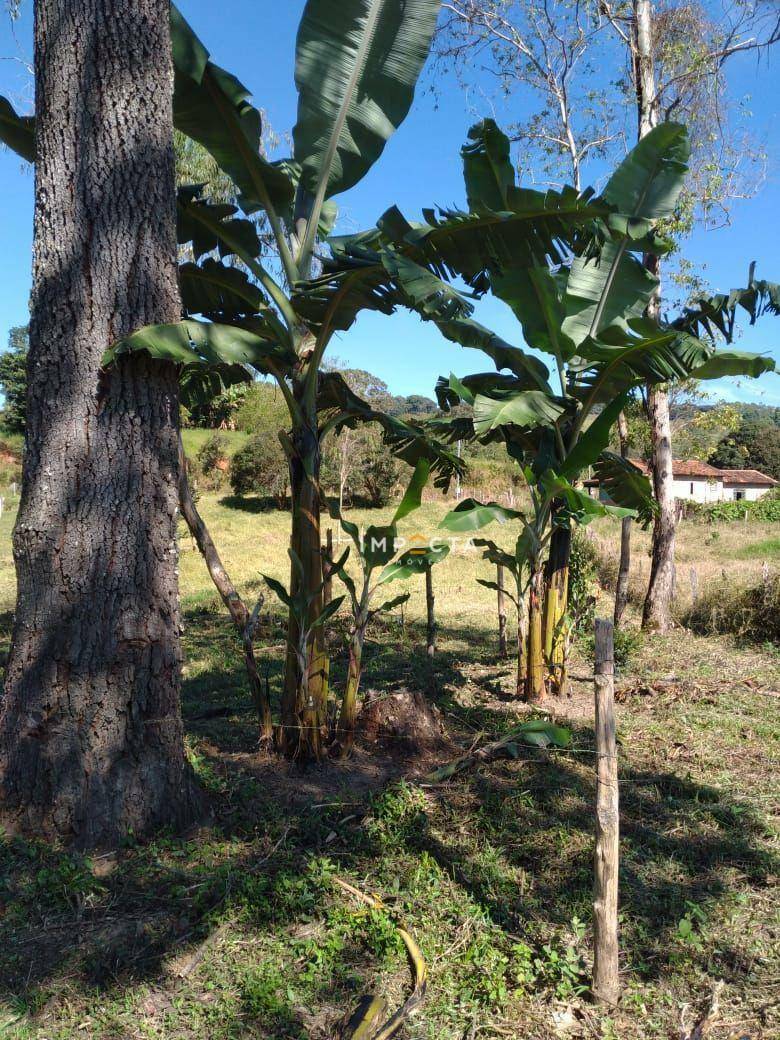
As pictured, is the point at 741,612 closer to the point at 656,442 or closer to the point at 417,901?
the point at 656,442

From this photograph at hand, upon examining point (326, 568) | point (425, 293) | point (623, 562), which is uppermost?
point (425, 293)

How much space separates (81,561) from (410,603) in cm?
906

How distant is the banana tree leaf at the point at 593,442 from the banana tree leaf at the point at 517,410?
317mm

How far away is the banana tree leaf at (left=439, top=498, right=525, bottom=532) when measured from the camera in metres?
5.39

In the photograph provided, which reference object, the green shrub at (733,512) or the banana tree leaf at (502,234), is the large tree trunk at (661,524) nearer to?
the banana tree leaf at (502,234)

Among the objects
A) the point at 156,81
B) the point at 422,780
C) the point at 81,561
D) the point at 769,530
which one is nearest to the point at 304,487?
the point at 81,561

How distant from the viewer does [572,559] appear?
7840 millimetres

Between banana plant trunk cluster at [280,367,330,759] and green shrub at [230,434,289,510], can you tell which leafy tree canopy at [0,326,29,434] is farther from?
banana plant trunk cluster at [280,367,330,759]

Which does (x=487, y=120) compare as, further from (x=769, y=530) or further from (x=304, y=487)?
(x=769, y=530)

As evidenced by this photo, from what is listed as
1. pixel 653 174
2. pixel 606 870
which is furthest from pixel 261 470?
pixel 606 870

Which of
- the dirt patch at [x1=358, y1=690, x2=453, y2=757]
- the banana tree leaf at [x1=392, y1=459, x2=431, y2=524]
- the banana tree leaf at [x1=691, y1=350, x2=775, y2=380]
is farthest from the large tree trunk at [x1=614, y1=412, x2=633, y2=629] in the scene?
the banana tree leaf at [x1=392, y1=459, x2=431, y2=524]

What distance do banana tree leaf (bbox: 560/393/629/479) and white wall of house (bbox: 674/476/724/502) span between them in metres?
44.4

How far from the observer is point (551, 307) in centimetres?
555

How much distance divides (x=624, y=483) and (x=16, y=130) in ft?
18.0
